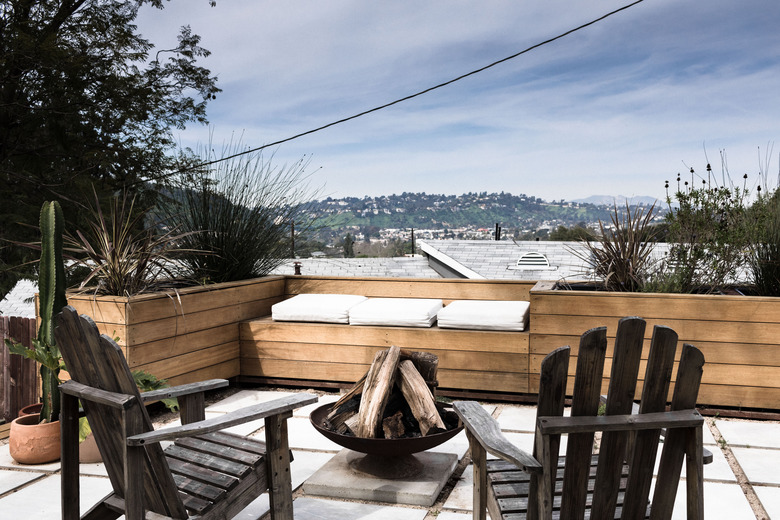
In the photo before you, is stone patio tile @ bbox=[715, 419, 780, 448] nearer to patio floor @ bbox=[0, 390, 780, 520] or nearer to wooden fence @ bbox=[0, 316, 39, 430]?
patio floor @ bbox=[0, 390, 780, 520]

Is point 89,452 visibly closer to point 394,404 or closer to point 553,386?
point 394,404

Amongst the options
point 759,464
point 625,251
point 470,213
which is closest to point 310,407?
point 625,251

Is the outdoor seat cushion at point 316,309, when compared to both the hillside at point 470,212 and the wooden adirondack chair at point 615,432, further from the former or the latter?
the hillside at point 470,212

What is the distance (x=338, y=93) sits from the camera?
3297 centimetres

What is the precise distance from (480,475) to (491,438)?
0.88 ft

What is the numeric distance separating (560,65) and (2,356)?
3180 centimetres

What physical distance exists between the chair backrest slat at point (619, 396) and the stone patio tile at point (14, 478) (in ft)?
8.33

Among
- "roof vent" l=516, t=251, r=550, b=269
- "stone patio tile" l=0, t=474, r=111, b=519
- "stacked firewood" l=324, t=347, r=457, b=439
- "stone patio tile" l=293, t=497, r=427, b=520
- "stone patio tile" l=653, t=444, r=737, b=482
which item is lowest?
"stone patio tile" l=0, t=474, r=111, b=519

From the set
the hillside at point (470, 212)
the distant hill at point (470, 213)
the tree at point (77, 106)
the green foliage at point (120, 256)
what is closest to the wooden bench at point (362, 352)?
the green foliage at point (120, 256)

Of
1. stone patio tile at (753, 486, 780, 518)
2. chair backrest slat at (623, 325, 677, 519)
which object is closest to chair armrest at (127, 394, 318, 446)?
chair backrest slat at (623, 325, 677, 519)

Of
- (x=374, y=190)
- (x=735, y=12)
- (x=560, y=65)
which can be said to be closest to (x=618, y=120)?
(x=560, y=65)

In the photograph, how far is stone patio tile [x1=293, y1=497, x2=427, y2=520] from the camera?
2.48 m

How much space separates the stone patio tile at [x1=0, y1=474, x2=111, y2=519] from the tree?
552 cm

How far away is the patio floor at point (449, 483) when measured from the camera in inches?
98.5
